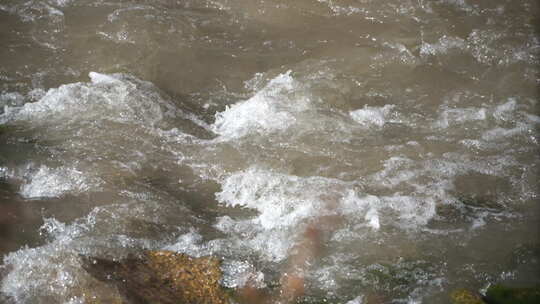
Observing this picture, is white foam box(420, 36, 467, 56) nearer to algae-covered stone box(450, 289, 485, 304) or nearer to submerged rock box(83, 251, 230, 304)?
algae-covered stone box(450, 289, 485, 304)

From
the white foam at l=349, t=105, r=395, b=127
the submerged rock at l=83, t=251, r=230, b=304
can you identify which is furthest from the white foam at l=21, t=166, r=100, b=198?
the white foam at l=349, t=105, r=395, b=127

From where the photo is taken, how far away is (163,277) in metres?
3.87

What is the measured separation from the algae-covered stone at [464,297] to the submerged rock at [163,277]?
64.4 inches

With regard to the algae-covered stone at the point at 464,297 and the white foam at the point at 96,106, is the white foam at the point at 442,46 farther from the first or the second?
the algae-covered stone at the point at 464,297

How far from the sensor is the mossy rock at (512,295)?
3984mm

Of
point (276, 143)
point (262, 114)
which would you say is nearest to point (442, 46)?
point (262, 114)

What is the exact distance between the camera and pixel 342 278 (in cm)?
414

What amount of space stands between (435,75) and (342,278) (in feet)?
11.2

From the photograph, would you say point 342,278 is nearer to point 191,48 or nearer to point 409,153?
point 409,153

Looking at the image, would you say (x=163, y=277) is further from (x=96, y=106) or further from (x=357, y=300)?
(x=96, y=106)

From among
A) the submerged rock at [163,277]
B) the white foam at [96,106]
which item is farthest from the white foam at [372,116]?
the submerged rock at [163,277]

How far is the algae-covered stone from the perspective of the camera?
13.1 feet

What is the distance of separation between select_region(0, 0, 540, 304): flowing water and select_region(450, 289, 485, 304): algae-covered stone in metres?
0.07

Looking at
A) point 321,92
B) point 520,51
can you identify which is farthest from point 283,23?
point 520,51
